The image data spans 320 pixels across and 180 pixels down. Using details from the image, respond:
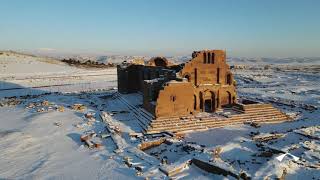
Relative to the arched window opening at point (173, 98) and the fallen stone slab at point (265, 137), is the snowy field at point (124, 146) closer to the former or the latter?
the fallen stone slab at point (265, 137)

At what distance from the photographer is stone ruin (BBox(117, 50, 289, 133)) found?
63.8 ft

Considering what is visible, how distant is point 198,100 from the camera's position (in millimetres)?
21641

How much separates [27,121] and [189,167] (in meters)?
13.0

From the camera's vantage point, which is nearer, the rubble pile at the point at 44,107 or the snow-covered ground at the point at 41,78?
the rubble pile at the point at 44,107

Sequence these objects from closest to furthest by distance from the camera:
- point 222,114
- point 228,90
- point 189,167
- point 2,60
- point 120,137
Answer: point 189,167 < point 120,137 < point 222,114 < point 228,90 < point 2,60

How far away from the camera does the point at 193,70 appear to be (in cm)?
2192

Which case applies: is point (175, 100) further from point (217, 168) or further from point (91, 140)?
point (217, 168)

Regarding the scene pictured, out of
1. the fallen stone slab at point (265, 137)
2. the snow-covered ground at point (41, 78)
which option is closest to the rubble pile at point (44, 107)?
the snow-covered ground at point (41, 78)

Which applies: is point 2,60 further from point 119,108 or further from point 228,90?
point 228,90

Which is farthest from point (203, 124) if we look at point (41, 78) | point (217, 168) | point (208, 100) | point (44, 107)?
point (41, 78)

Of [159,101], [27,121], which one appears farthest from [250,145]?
[27,121]

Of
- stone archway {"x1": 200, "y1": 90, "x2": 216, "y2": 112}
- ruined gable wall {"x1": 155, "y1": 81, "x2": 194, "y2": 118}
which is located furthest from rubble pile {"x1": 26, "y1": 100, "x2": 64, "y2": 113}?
stone archway {"x1": 200, "y1": 90, "x2": 216, "y2": 112}

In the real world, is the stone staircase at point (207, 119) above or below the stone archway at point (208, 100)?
below

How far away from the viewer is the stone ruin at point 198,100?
765 inches
